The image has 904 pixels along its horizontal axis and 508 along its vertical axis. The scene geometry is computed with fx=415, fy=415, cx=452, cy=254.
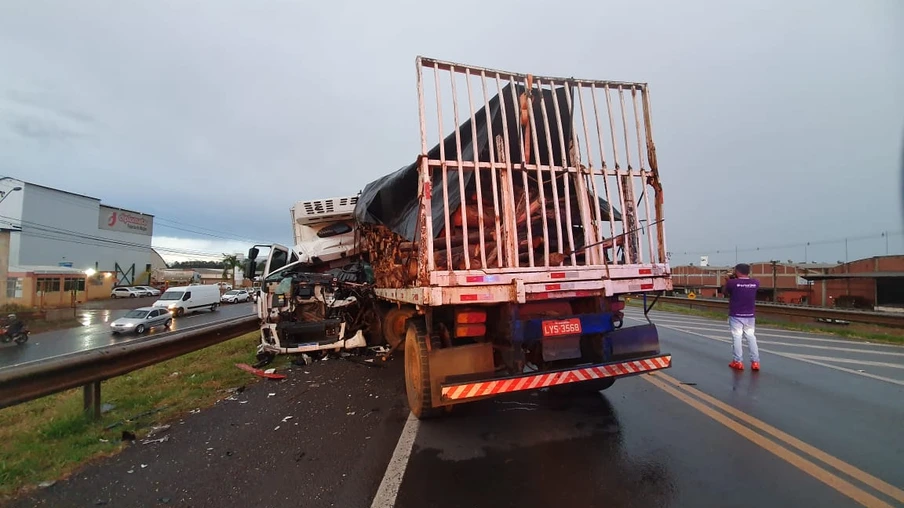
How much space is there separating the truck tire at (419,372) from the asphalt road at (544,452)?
0.62 feet

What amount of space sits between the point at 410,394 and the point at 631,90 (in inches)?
181

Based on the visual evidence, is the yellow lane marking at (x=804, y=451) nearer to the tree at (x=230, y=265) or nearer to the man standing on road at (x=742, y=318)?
the man standing on road at (x=742, y=318)

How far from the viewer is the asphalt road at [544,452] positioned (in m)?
2.99

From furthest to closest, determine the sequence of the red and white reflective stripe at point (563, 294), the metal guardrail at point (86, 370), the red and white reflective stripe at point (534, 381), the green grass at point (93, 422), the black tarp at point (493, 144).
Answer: the black tarp at point (493, 144), the red and white reflective stripe at point (563, 294), the red and white reflective stripe at point (534, 381), the metal guardrail at point (86, 370), the green grass at point (93, 422)

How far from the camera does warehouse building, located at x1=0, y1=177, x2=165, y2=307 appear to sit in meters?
36.6

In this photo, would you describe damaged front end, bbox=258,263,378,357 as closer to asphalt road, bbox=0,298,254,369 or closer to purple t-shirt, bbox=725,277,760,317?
purple t-shirt, bbox=725,277,760,317

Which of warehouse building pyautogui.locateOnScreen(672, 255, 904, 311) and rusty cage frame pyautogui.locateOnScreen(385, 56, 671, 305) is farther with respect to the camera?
warehouse building pyautogui.locateOnScreen(672, 255, 904, 311)

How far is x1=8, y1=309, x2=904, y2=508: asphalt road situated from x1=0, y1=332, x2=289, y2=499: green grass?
0.99ft

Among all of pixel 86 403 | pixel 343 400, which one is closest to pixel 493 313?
pixel 343 400

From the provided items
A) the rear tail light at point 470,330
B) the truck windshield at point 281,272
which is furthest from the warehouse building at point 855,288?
the rear tail light at point 470,330

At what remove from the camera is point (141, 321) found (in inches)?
859

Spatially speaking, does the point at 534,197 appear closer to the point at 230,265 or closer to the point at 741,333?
the point at 741,333

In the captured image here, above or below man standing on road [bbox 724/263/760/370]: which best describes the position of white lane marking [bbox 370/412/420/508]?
below

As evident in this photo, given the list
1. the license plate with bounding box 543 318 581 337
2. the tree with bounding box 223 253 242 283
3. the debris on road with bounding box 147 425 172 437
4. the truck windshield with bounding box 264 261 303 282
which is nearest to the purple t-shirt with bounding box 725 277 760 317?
the license plate with bounding box 543 318 581 337
